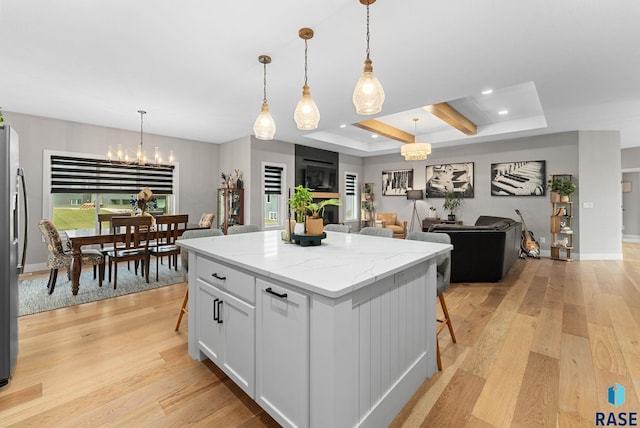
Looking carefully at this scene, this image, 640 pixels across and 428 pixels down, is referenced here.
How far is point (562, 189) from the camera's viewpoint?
5.52 metres

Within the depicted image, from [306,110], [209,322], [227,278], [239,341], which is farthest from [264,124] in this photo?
[239,341]

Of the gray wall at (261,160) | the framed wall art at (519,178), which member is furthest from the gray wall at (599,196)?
the gray wall at (261,160)

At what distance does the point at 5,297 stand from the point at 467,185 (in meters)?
7.77

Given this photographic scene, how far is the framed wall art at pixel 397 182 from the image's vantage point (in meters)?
8.09

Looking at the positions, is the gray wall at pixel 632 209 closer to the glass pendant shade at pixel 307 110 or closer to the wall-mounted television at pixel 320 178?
the wall-mounted television at pixel 320 178

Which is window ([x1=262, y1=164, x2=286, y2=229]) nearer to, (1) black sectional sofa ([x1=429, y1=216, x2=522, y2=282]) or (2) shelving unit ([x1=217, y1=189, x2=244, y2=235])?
(2) shelving unit ([x1=217, y1=189, x2=244, y2=235])

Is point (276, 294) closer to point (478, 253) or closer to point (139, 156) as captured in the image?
point (478, 253)

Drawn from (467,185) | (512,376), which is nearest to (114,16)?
(512,376)

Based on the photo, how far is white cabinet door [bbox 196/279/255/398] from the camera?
1.60 meters

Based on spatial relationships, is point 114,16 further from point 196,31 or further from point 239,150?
point 239,150

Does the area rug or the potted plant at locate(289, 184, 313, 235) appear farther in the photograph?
the area rug

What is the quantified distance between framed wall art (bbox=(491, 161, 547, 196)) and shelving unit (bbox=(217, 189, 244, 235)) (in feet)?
18.8

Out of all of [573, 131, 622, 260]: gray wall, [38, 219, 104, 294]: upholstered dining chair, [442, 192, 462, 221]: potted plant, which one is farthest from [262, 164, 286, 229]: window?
[573, 131, 622, 260]: gray wall

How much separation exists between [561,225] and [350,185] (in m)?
5.14
